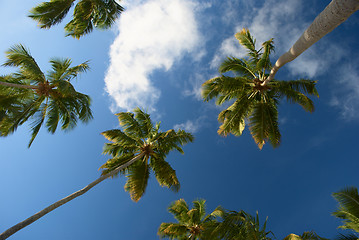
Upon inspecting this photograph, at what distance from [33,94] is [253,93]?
13158 millimetres

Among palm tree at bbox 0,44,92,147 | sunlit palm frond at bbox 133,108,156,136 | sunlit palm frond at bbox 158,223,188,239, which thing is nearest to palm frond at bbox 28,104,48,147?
palm tree at bbox 0,44,92,147

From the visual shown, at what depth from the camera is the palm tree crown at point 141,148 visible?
1179 centimetres

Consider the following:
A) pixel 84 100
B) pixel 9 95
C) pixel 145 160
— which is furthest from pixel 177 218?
pixel 9 95

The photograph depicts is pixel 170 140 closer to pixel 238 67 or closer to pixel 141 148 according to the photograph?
pixel 141 148

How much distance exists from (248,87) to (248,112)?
1538 mm

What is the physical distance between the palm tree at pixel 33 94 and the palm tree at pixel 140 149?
10.7ft

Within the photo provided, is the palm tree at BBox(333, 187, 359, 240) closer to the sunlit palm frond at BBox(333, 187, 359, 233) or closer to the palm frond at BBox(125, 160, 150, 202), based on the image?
the sunlit palm frond at BBox(333, 187, 359, 233)

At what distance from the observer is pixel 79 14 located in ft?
39.0

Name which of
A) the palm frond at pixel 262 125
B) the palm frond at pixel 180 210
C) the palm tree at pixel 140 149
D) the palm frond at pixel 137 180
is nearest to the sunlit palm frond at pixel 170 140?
the palm tree at pixel 140 149

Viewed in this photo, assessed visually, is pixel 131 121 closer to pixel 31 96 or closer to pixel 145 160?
pixel 145 160

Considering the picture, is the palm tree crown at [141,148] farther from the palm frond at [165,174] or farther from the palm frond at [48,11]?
the palm frond at [48,11]

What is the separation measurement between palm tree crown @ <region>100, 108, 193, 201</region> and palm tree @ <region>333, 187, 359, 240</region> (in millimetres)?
7741

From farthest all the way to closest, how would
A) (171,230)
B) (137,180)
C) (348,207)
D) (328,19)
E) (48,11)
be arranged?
(171,230), (137,180), (48,11), (348,207), (328,19)

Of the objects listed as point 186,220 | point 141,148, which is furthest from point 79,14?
point 186,220
